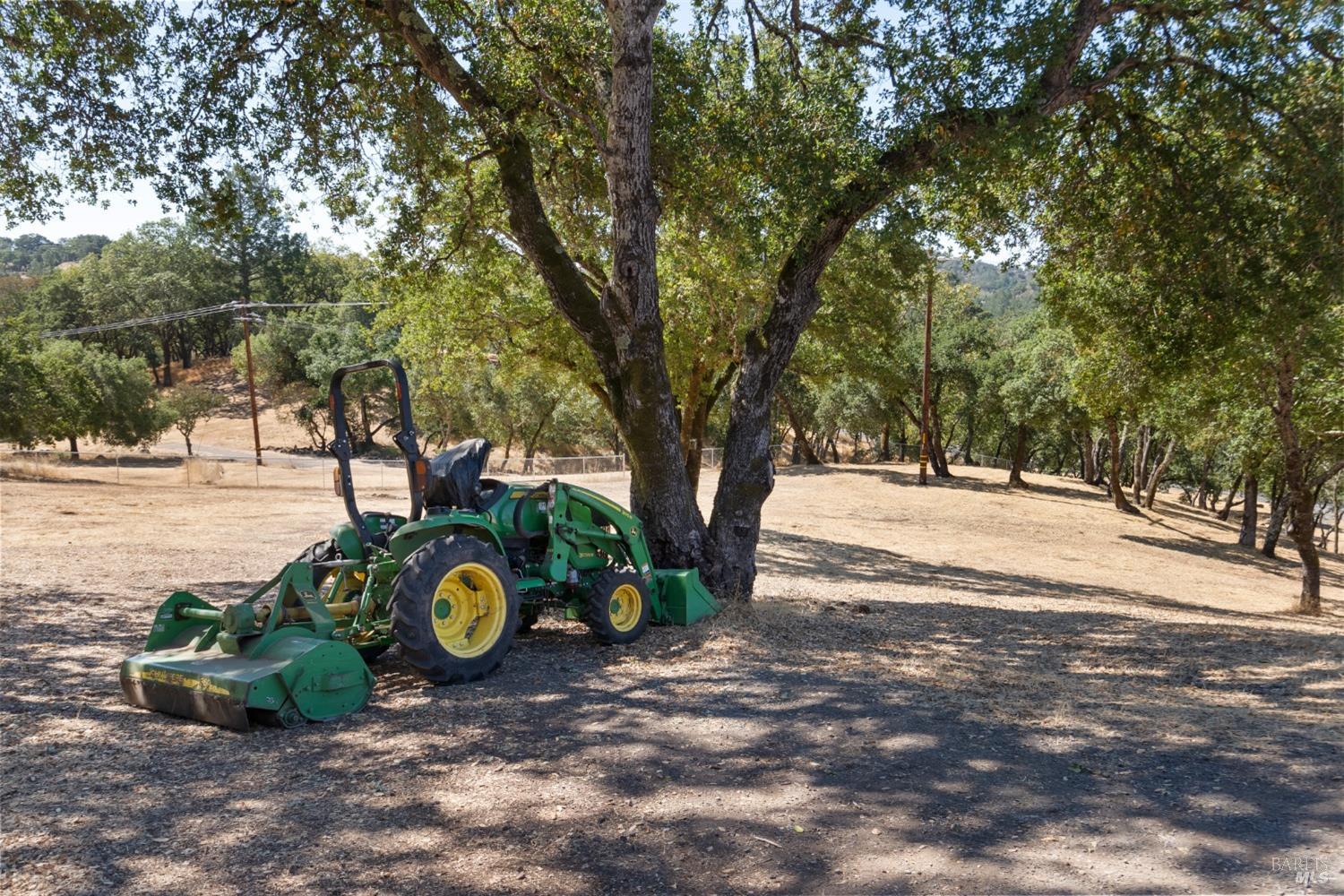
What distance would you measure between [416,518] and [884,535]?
20.0 meters

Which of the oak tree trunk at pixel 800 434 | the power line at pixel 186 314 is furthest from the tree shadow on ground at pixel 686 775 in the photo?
the oak tree trunk at pixel 800 434

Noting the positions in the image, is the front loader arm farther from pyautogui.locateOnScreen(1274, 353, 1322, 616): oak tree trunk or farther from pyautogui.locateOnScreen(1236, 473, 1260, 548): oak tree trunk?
pyautogui.locateOnScreen(1236, 473, 1260, 548): oak tree trunk

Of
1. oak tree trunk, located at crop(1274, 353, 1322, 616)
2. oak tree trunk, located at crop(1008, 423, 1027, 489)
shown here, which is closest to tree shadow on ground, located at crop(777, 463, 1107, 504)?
oak tree trunk, located at crop(1008, 423, 1027, 489)

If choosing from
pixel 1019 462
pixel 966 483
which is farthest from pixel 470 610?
pixel 1019 462

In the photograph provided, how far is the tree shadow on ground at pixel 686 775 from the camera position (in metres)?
3.71

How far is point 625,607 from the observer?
8062 millimetres

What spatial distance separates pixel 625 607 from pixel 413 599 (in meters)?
2.34

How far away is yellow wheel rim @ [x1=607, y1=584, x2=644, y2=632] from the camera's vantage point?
7.95m

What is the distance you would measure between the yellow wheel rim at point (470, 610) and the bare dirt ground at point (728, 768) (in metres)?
0.38

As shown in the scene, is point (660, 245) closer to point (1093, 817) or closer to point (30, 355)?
point (1093, 817)

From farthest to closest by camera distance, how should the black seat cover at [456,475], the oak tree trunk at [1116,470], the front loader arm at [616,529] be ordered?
the oak tree trunk at [1116,470]
the front loader arm at [616,529]
the black seat cover at [456,475]

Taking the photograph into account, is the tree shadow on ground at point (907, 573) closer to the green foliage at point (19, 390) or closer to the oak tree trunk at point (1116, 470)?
the oak tree trunk at point (1116, 470)

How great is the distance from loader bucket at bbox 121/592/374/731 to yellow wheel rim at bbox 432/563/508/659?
807mm

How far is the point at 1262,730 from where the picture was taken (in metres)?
5.71
